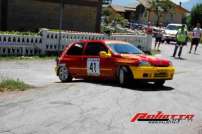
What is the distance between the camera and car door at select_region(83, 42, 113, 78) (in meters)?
16.1

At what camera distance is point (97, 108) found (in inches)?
449

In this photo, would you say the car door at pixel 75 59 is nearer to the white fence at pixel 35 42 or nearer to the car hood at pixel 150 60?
the car hood at pixel 150 60

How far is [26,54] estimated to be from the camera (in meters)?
26.6

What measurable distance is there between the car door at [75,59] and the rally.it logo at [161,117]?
6.49 metres

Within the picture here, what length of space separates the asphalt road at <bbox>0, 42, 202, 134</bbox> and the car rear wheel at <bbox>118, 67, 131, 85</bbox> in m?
0.32

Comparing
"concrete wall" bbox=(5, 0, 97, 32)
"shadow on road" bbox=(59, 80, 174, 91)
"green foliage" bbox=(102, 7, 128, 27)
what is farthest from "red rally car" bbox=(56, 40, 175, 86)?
"green foliage" bbox=(102, 7, 128, 27)

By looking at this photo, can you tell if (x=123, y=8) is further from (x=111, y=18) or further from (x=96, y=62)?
(x=96, y=62)

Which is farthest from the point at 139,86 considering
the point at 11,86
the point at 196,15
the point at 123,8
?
the point at 123,8

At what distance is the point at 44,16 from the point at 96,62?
20.5 meters

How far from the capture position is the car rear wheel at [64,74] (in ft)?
58.7

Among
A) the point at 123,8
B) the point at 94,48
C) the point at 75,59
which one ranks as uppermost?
the point at 94,48

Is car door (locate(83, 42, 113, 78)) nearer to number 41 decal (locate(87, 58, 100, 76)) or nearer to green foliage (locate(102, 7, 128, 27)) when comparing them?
number 41 decal (locate(87, 58, 100, 76))

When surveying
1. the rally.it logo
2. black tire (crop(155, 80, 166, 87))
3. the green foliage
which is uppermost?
the rally.it logo

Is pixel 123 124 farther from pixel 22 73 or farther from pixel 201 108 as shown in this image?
pixel 22 73
